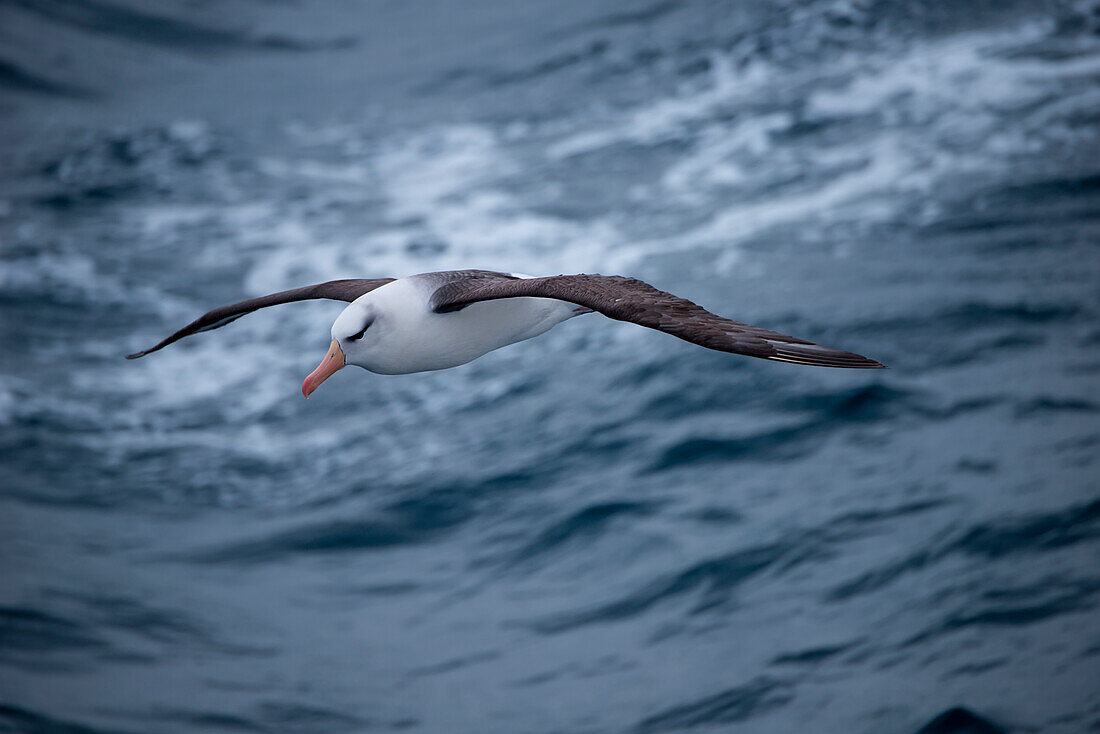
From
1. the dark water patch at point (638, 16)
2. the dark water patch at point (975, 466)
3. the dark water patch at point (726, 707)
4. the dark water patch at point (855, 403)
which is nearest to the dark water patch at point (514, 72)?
the dark water patch at point (638, 16)

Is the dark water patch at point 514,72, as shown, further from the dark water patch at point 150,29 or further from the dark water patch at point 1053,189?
the dark water patch at point 1053,189

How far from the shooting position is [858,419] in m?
17.5

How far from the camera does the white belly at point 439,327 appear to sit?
9047 mm

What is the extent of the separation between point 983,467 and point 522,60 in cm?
2236

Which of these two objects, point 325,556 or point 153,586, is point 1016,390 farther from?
point 153,586

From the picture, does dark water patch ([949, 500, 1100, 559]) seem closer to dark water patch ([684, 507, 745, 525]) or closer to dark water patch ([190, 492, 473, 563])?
dark water patch ([684, 507, 745, 525])

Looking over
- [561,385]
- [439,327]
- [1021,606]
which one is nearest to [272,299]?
[439,327]

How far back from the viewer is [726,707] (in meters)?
13.8

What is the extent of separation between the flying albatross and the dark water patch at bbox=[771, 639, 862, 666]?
6.28 meters

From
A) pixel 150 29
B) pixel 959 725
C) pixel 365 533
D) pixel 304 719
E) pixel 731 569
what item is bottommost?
pixel 959 725

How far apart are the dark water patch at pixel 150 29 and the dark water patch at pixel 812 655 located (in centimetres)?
2809

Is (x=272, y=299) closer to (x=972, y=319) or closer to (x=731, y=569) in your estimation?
(x=731, y=569)

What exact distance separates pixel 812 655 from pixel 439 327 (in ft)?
23.9

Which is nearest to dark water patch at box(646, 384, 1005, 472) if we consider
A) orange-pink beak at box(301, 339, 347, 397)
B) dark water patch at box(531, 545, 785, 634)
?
dark water patch at box(531, 545, 785, 634)
